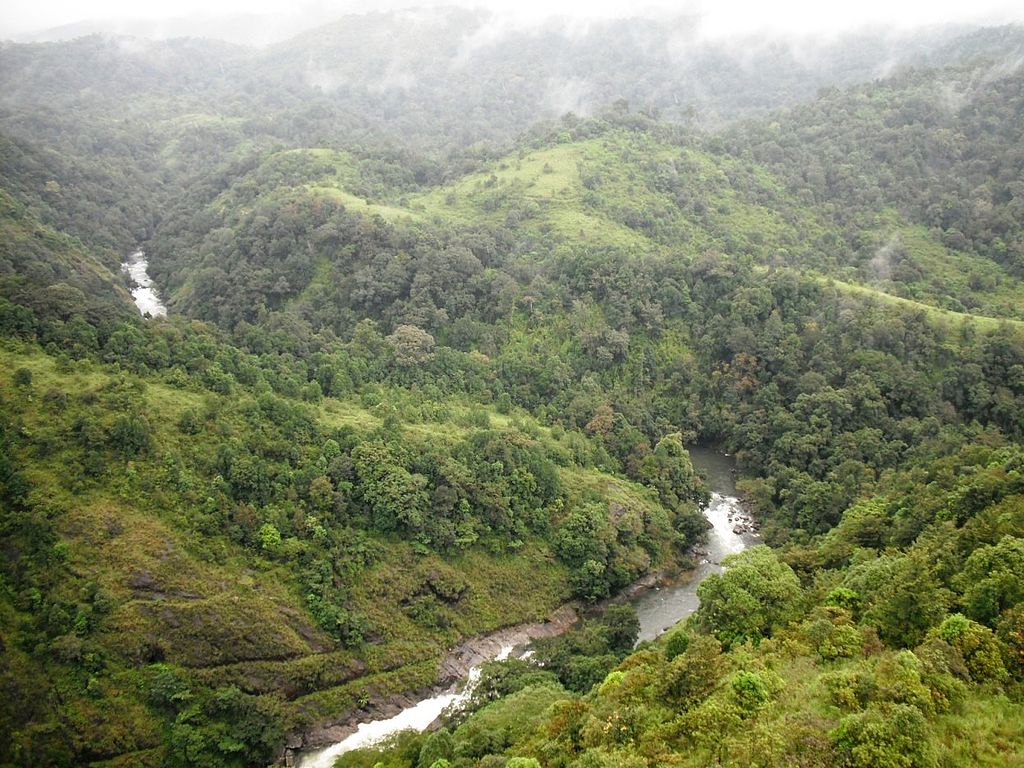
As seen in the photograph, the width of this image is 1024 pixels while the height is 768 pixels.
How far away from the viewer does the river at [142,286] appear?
73.7 m

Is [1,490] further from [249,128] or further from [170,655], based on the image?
[249,128]

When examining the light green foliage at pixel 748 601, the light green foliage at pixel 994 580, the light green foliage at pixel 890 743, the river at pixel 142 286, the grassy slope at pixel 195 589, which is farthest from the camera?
the river at pixel 142 286

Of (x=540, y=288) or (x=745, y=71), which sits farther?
(x=745, y=71)

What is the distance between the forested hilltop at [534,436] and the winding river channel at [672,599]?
4.47 feet

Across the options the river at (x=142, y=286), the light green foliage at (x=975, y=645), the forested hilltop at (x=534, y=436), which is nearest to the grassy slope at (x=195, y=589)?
the forested hilltop at (x=534, y=436)

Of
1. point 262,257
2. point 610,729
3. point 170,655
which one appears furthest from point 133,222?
point 610,729

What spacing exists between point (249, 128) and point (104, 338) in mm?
96817

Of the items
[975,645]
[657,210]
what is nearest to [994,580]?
[975,645]

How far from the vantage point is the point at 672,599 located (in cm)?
4353

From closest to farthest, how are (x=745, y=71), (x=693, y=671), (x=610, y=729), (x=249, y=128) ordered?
(x=610, y=729)
(x=693, y=671)
(x=249, y=128)
(x=745, y=71)

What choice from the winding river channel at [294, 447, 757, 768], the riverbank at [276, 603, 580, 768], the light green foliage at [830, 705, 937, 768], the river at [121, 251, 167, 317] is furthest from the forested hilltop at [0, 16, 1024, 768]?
the river at [121, 251, 167, 317]

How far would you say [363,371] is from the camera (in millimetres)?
54750

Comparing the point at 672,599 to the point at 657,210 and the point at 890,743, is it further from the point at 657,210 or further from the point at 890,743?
the point at 657,210

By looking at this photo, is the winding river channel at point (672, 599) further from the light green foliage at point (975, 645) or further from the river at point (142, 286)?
the river at point (142, 286)
